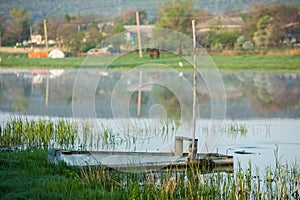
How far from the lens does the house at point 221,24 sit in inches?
2243

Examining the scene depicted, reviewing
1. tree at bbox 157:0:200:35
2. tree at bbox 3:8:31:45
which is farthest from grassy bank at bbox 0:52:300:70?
tree at bbox 3:8:31:45

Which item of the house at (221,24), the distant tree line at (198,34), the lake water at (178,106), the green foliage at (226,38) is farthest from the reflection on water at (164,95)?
the house at (221,24)

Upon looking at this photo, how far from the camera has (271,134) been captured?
1497cm

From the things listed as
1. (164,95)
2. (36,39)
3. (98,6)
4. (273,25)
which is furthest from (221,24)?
(98,6)

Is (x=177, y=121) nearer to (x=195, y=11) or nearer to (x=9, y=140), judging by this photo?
(x=9, y=140)

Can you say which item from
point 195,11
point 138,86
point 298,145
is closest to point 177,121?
point 298,145

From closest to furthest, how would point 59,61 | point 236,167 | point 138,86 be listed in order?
point 236,167 < point 138,86 < point 59,61

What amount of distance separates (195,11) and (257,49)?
1757 cm

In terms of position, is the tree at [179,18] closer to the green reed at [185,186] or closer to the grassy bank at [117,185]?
the grassy bank at [117,185]

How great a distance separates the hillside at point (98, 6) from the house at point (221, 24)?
2591 cm

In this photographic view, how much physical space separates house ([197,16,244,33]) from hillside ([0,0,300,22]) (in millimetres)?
25908

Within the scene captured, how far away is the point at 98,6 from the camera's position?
9688cm

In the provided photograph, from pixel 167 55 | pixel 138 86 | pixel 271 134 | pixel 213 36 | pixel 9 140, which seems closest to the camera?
pixel 9 140

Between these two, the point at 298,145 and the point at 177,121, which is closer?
the point at 298,145
